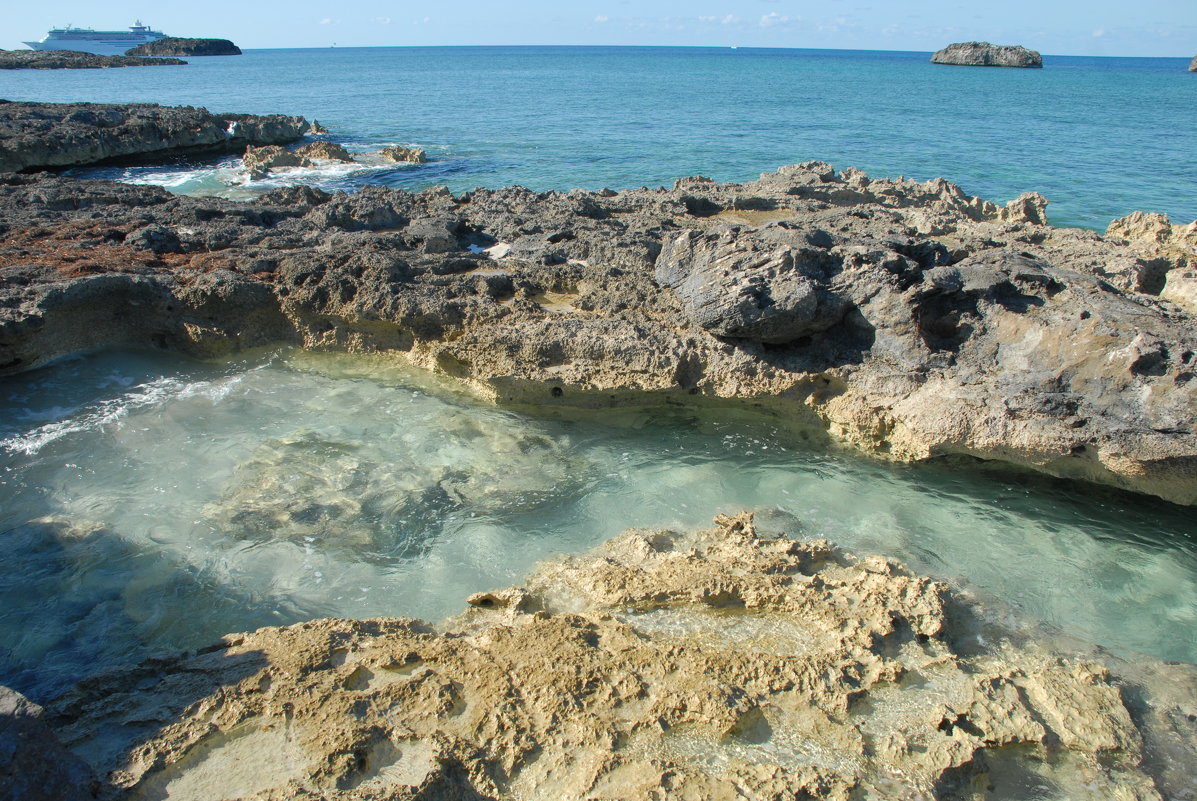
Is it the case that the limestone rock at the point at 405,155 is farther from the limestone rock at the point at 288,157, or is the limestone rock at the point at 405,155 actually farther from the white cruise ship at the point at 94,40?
the white cruise ship at the point at 94,40

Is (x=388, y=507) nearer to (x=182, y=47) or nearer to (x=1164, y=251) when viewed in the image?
(x=1164, y=251)

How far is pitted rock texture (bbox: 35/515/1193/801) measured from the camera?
3.19 m

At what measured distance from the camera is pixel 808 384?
267 inches

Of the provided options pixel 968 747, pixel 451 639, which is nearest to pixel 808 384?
pixel 968 747

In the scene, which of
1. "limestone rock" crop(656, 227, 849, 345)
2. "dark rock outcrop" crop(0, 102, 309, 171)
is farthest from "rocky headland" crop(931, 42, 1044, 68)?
"limestone rock" crop(656, 227, 849, 345)

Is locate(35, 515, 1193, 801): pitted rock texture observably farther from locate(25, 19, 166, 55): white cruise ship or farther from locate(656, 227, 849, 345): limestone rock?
locate(25, 19, 166, 55): white cruise ship

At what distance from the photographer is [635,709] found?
140 inches

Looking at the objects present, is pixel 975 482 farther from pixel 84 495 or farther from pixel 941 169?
pixel 941 169

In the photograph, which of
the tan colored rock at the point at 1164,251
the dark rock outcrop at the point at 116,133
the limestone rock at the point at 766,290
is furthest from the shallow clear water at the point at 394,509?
the dark rock outcrop at the point at 116,133

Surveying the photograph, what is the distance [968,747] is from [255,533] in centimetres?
497

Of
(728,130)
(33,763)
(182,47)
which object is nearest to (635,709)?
(33,763)

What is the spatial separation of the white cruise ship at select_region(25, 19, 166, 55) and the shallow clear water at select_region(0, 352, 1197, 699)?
12461 centimetres

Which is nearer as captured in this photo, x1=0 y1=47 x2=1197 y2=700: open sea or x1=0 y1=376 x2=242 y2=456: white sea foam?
x1=0 y1=47 x2=1197 y2=700: open sea

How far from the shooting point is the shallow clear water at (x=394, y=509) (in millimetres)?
4816
